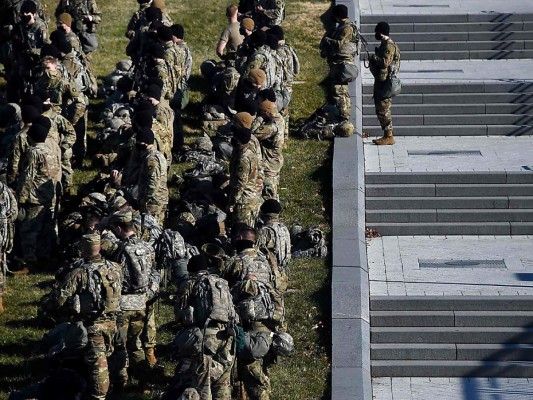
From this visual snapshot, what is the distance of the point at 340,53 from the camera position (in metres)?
24.6

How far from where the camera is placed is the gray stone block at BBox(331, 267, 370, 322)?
19.4 metres

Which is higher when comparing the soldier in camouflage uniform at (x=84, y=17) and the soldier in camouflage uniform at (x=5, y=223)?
the soldier in camouflage uniform at (x=84, y=17)

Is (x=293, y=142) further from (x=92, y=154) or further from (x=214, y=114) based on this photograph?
(x=92, y=154)

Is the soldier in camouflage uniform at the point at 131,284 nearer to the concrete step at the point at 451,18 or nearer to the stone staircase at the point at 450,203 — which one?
the stone staircase at the point at 450,203

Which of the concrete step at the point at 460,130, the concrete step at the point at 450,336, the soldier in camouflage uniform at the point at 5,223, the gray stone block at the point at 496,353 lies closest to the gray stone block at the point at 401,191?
the concrete step at the point at 460,130

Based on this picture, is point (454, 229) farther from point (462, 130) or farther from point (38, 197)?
Answer: point (38, 197)

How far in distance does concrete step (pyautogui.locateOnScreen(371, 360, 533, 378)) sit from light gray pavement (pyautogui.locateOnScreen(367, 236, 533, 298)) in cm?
134

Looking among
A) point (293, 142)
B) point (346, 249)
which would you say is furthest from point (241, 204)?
point (293, 142)

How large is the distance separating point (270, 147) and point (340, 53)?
155 inches

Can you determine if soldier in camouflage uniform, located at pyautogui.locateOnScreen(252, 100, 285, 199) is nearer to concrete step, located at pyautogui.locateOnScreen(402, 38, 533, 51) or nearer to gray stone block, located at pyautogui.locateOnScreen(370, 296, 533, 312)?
gray stone block, located at pyautogui.locateOnScreen(370, 296, 533, 312)

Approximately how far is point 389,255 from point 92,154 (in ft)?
18.3

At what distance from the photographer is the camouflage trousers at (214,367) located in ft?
50.8

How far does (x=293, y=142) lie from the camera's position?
2509cm

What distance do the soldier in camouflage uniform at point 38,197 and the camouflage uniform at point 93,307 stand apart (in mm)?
4311
